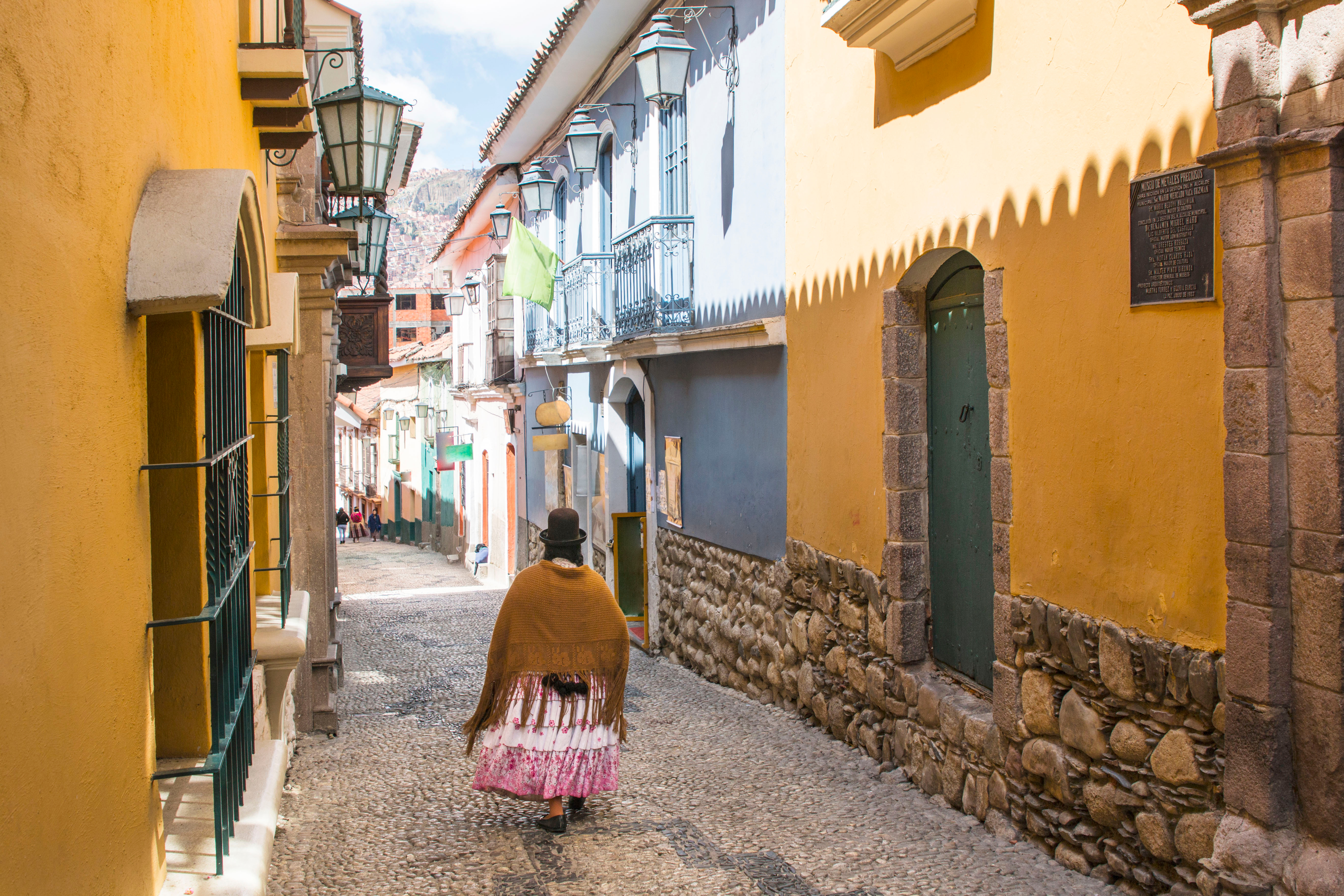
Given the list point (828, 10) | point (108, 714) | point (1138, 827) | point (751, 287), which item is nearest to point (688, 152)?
point (751, 287)

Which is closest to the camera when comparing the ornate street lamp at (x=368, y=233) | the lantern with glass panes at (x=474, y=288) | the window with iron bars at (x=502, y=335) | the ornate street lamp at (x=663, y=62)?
the ornate street lamp at (x=663, y=62)

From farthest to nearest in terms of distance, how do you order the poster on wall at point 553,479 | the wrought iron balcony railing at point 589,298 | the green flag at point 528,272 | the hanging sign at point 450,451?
the hanging sign at point 450,451, the poster on wall at point 553,479, the green flag at point 528,272, the wrought iron balcony railing at point 589,298

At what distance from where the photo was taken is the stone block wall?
4.08 meters

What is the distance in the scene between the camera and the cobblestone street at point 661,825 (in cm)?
468

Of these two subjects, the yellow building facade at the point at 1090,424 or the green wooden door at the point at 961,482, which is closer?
the yellow building facade at the point at 1090,424

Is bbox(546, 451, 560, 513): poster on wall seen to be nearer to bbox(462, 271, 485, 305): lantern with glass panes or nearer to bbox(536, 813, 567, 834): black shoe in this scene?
bbox(462, 271, 485, 305): lantern with glass panes

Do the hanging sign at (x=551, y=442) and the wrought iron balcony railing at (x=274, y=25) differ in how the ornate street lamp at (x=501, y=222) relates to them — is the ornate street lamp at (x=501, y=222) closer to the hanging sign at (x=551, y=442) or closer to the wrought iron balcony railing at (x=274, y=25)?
the hanging sign at (x=551, y=442)

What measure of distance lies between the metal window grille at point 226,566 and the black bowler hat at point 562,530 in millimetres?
1801

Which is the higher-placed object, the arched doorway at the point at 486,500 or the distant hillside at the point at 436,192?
the distant hillside at the point at 436,192

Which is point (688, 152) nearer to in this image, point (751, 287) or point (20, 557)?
point (751, 287)

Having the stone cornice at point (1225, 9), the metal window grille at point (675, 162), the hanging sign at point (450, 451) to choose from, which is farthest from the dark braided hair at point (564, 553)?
the hanging sign at point (450, 451)

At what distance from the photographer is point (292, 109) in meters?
4.98

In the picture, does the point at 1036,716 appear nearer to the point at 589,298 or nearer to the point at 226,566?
the point at 226,566

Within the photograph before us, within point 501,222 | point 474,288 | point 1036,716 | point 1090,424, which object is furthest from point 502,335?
point 1090,424
